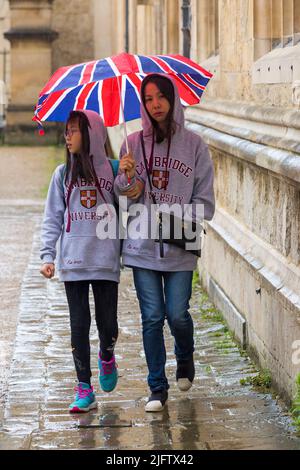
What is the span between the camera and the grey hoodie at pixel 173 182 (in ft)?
20.5

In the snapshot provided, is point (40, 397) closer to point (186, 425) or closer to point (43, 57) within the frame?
point (186, 425)

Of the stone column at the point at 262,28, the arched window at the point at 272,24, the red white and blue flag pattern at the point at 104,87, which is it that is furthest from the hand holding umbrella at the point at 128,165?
the stone column at the point at 262,28

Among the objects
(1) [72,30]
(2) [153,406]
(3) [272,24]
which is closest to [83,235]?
(2) [153,406]

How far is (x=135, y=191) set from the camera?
619cm

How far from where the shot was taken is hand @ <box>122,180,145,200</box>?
20.3 feet

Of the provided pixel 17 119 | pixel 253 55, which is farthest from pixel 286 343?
pixel 17 119

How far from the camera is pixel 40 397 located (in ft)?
21.9

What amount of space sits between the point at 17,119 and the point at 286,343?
23.3 m

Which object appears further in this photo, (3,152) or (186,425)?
(3,152)

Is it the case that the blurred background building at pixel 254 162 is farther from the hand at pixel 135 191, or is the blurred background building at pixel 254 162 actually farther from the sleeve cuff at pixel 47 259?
the sleeve cuff at pixel 47 259

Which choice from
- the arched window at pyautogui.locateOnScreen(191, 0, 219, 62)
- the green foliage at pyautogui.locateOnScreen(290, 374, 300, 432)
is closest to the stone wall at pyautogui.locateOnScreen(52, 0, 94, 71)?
the arched window at pyautogui.locateOnScreen(191, 0, 219, 62)

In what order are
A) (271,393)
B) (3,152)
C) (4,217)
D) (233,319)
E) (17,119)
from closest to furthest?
(271,393) → (233,319) → (4,217) → (3,152) → (17,119)

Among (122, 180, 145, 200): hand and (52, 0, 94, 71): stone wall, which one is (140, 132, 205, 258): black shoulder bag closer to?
(122, 180, 145, 200): hand
